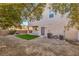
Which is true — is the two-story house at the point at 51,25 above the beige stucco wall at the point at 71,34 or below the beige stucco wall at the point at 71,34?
above

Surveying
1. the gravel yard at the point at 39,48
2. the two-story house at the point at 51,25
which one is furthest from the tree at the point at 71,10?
the gravel yard at the point at 39,48

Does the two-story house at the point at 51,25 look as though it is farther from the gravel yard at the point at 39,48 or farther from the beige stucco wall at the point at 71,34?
the gravel yard at the point at 39,48

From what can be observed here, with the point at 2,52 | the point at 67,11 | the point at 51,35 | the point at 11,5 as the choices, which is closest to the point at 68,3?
the point at 67,11

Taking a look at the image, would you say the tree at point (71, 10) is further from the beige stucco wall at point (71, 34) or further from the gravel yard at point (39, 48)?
the gravel yard at point (39, 48)

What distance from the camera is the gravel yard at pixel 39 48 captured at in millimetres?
4230

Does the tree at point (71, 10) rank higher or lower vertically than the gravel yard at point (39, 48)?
higher

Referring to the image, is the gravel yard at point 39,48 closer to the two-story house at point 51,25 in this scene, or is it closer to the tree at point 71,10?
the two-story house at point 51,25

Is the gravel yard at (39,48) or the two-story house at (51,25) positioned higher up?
the two-story house at (51,25)

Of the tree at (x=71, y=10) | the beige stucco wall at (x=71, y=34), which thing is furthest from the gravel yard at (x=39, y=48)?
the tree at (x=71, y=10)

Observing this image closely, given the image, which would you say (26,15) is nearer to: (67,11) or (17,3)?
(17,3)

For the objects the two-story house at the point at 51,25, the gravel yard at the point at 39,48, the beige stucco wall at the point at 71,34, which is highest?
the two-story house at the point at 51,25

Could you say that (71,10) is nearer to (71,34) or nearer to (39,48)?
(71,34)

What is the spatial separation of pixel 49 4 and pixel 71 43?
557mm

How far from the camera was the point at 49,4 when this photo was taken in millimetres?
4227
